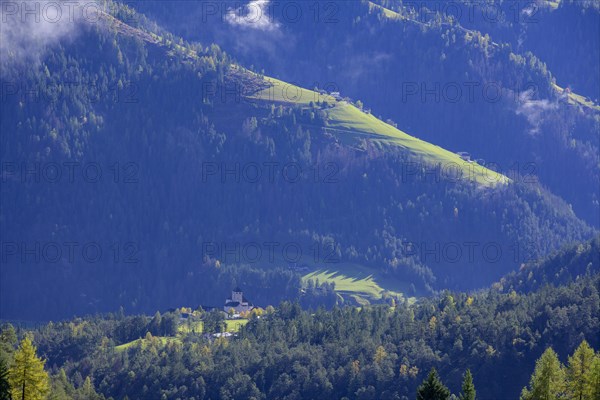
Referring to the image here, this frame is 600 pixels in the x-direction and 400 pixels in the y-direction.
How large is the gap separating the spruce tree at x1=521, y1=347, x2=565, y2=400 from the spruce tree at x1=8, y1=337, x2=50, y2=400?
151 ft

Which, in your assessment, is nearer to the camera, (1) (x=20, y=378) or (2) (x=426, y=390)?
(2) (x=426, y=390)

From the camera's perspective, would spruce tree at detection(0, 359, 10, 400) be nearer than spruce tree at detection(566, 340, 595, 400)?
No

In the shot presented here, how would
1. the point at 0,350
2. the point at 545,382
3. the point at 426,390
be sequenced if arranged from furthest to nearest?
1. the point at 0,350
2. the point at 545,382
3. the point at 426,390

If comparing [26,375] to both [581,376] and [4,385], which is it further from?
[581,376]

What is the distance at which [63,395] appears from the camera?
19575 cm

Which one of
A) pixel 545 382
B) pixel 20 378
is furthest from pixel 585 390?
pixel 20 378

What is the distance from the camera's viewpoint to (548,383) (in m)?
130

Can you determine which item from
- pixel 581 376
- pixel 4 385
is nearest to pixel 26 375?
pixel 4 385

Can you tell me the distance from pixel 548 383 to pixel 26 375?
49152 millimetres

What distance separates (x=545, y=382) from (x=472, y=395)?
42.8 ft

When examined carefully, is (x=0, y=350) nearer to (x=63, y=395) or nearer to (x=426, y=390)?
(x=63, y=395)

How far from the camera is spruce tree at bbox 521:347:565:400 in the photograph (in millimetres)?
129750

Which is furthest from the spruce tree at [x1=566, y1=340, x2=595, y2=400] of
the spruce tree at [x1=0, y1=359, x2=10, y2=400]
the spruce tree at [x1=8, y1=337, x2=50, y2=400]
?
the spruce tree at [x1=0, y1=359, x2=10, y2=400]

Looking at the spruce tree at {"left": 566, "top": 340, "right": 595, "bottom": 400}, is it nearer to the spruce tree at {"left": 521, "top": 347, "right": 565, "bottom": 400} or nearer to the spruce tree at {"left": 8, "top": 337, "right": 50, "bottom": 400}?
the spruce tree at {"left": 521, "top": 347, "right": 565, "bottom": 400}
